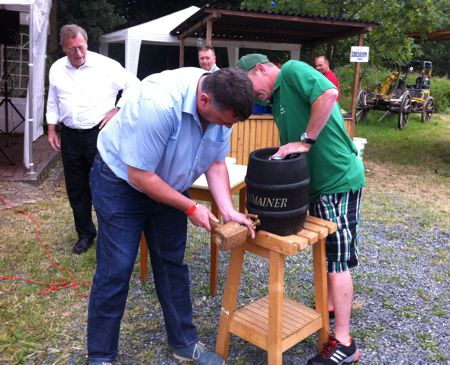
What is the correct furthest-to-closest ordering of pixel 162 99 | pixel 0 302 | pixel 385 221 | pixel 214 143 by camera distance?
pixel 385 221, pixel 0 302, pixel 214 143, pixel 162 99

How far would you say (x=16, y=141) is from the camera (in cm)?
805

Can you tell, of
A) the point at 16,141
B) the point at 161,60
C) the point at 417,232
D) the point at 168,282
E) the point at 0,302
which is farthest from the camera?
the point at 161,60

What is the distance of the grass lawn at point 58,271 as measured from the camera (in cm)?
260

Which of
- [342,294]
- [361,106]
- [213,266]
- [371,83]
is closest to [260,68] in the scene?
[342,294]

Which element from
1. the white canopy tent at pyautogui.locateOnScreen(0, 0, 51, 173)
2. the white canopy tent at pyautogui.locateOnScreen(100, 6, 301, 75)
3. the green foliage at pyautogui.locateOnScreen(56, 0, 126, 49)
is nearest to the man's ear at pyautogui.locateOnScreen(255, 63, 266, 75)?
the white canopy tent at pyautogui.locateOnScreen(0, 0, 51, 173)

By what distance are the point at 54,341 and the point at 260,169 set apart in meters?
1.55

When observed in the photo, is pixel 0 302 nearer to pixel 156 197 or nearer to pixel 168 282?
pixel 168 282

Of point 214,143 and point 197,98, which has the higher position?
Answer: point 197,98

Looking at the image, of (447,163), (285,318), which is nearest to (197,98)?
(285,318)

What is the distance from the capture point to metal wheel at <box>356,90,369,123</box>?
1405cm

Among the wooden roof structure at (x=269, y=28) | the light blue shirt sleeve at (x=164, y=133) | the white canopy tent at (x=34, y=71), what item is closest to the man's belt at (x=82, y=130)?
the light blue shirt sleeve at (x=164, y=133)

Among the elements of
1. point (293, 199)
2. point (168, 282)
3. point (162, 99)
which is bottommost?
point (168, 282)

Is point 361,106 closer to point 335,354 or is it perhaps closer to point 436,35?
point 436,35

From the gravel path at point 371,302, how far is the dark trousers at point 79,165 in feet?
2.39
